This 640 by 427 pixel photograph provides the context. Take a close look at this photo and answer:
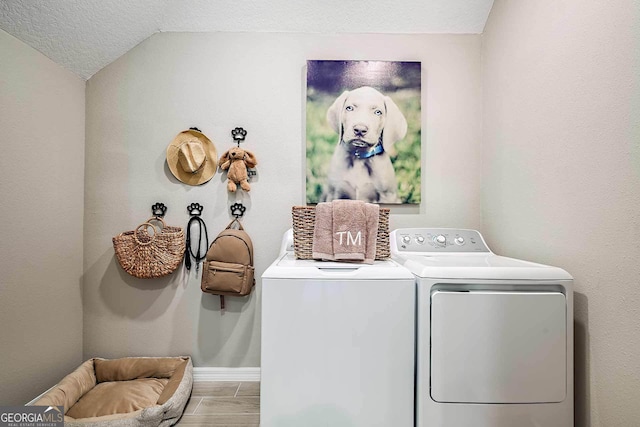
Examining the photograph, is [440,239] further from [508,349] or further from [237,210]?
[237,210]

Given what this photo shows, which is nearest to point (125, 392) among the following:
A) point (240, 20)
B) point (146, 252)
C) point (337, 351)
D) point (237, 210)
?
point (146, 252)

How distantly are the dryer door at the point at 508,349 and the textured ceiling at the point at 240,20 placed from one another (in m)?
1.77

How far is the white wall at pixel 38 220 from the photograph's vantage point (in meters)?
1.66

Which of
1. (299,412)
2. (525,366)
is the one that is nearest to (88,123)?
(299,412)

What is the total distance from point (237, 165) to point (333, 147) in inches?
24.5

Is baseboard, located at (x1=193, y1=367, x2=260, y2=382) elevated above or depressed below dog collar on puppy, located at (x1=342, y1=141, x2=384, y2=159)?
below

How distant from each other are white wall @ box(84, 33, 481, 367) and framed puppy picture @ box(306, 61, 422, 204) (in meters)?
0.10

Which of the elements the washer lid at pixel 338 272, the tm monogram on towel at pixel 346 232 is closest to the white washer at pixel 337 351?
the washer lid at pixel 338 272

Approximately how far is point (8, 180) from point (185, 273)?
1014 mm

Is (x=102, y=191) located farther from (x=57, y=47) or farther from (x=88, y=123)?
(x=57, y=47)

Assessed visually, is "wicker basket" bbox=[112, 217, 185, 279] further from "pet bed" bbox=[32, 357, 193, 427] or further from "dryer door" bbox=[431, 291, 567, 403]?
"dryer door" bbox=[431, 291, 567, 403]

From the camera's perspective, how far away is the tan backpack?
6.59ft

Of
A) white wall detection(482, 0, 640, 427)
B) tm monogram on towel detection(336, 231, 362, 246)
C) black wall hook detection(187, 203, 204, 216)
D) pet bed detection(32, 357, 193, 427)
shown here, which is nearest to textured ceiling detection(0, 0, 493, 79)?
white wall detection(482, 0, 640, 427)

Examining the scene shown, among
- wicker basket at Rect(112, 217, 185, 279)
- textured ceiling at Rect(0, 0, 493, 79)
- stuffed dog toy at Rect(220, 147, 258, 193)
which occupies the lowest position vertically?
wicker basket at Rect(112, 217, 185, 279)
